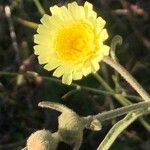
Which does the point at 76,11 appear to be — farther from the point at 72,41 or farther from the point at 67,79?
the point at 67,79

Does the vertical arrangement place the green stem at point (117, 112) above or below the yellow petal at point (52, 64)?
below

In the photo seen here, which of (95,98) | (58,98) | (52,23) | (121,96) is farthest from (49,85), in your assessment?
(52,23)

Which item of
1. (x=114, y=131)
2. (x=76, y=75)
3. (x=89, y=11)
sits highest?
(x=89, y=11)

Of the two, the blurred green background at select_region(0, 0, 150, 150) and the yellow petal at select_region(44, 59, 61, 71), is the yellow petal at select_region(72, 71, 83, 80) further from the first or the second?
the blurred green background at select_region(0, 0, 150, 150)

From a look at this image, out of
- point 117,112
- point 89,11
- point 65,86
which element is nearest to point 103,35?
point 89,11

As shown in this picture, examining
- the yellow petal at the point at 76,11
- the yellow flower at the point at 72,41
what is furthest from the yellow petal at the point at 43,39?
the yellow petal at the point at 76,11

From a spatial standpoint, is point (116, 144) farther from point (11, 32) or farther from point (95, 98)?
point (11, 32)

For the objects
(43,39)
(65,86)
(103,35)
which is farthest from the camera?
(65,86)

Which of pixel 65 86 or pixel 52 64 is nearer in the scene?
pixel 52 64

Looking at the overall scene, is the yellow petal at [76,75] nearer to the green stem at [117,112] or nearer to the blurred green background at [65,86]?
the green stem at [117,112]
